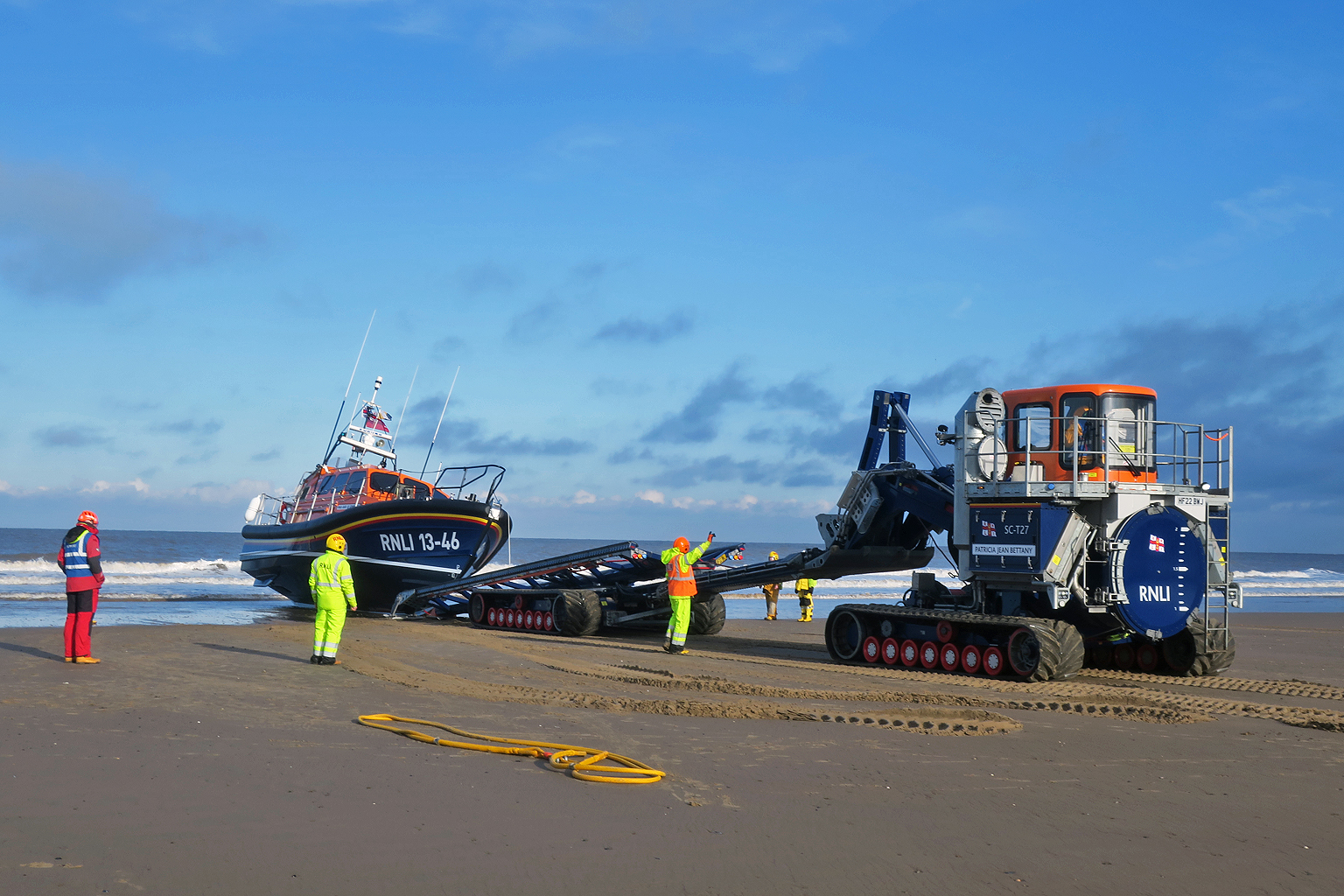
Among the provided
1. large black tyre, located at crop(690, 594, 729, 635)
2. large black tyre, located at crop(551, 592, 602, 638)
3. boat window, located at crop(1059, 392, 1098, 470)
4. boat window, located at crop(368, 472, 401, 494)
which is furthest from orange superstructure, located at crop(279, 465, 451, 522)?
boat window, located at crop(1059, 392, 1098, 470)

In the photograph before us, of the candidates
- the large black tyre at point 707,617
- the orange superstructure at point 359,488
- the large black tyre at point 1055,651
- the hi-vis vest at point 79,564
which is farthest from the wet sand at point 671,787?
the orange superstructure at point 359,488

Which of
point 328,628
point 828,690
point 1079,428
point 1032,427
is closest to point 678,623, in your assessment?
point 828,690

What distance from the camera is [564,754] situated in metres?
7.27

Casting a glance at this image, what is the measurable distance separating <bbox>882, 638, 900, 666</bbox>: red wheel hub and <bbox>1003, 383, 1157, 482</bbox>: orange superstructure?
2.67 m

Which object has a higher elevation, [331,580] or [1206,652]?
[331,580]

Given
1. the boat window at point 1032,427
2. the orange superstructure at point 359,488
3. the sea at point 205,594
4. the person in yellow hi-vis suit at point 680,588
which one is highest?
the boat window at point 1032,427

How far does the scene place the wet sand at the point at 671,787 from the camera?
501 cm

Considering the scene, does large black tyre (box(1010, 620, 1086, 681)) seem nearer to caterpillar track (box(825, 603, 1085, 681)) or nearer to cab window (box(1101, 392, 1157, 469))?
caterpillar track (box(825, 603, 1085, 681))

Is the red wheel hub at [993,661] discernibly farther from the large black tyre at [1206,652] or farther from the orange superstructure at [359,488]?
the orange superstructure at [359,488]

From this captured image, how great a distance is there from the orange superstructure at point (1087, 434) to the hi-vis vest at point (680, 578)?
15.5 feet

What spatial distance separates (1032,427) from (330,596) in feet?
28.5

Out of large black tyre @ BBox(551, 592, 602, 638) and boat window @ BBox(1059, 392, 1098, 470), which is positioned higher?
boat window @ BBox(1059, 392, 1098, 470)

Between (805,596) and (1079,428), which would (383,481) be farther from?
(1079,428)

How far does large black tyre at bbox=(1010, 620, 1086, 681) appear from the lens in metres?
11.8
